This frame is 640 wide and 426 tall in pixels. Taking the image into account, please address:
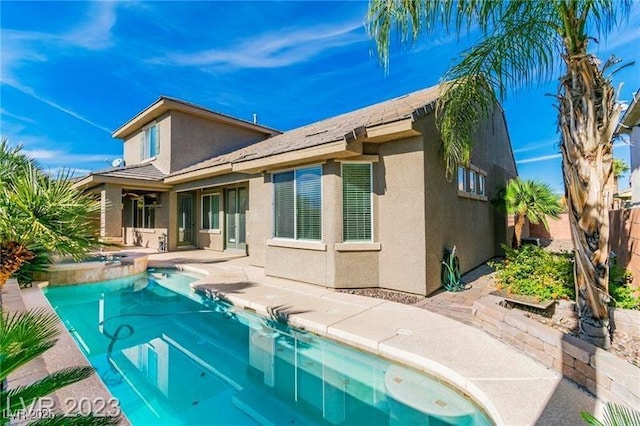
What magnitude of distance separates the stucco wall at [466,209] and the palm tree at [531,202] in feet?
3.23

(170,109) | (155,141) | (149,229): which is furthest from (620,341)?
(155,141)

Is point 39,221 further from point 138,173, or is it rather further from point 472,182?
point 138,173

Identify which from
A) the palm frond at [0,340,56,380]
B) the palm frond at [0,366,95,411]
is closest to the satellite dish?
the palm frond at [0,366,95,411]

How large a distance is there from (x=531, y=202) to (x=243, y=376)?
1405 cm

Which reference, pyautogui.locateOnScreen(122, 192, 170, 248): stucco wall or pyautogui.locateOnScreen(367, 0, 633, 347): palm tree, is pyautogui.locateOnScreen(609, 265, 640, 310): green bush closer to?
pyautogui.locateOnScreen(367, 0, 633, 347): palm tree

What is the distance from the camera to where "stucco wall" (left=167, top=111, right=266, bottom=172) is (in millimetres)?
19109

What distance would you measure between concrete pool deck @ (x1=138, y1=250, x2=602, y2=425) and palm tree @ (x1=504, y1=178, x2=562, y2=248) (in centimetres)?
982

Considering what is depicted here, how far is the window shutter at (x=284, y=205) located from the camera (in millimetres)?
→ 10227

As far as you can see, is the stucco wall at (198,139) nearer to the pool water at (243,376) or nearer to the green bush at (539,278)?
the pool water at (243,376)

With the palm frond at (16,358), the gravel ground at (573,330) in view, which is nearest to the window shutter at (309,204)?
the gravel ground at (573,330)

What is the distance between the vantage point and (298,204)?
32.8ft

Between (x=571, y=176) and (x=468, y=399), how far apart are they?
11.9ft

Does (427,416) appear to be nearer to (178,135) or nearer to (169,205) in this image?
(169,205)

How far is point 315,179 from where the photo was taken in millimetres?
9539
